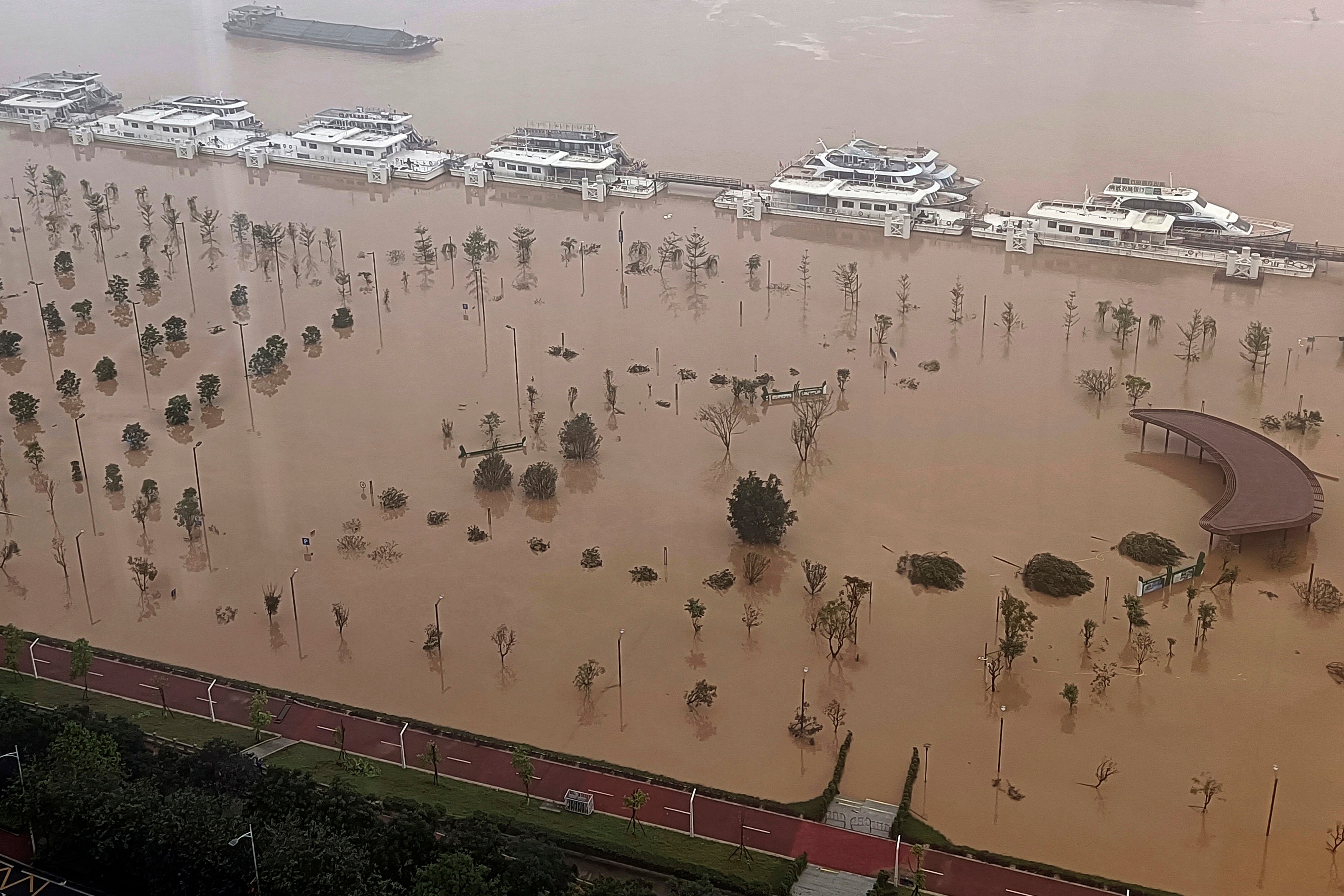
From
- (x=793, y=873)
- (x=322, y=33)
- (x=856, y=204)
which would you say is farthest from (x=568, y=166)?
(x=793, y=873)

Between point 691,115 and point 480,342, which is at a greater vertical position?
point 691,115

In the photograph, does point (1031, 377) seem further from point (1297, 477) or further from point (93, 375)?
point (93, 375)

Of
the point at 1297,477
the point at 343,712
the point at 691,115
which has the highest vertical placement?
the point at 691,115

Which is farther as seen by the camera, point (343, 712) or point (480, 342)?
point (480, 342)

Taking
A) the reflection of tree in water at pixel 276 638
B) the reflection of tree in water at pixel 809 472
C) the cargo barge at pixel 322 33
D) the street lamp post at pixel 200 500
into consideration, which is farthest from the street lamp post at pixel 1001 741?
the cargo barge at pixel 322 33

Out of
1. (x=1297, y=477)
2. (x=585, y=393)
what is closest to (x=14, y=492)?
(x=585, y=393)

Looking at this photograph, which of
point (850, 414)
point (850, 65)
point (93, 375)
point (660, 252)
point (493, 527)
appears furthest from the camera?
point (850, 65)

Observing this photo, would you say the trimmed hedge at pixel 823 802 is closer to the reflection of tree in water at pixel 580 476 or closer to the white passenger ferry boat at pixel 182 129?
the reflection of tree in water at pixel 580 476
